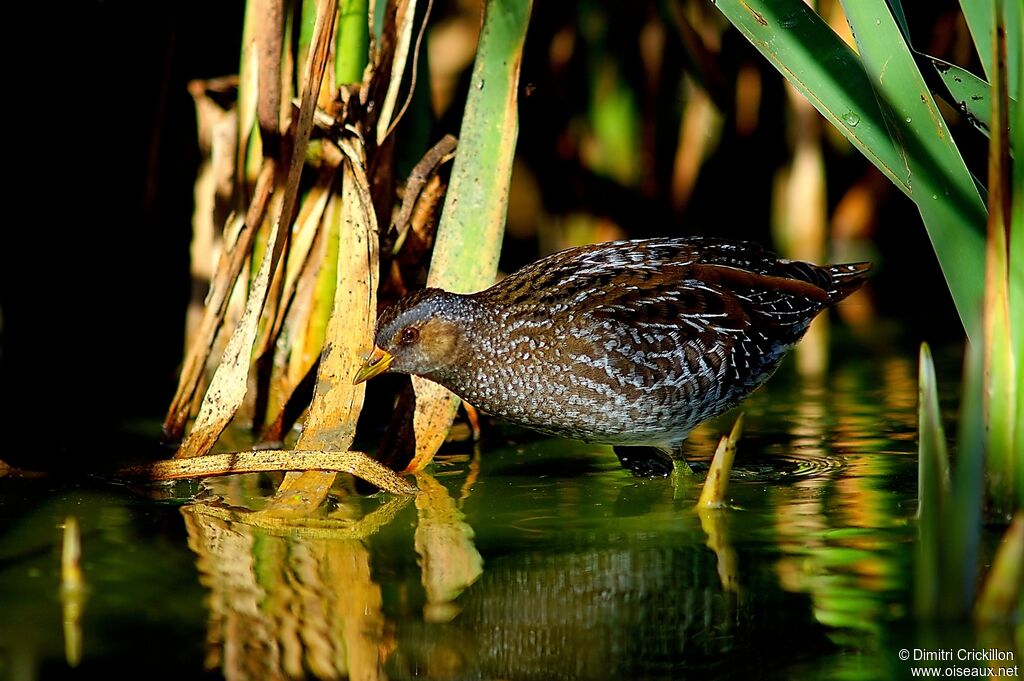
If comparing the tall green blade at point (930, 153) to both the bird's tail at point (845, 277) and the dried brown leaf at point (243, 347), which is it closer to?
the bird's tail at point (845, 277)

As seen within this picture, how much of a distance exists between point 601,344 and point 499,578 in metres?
1.05

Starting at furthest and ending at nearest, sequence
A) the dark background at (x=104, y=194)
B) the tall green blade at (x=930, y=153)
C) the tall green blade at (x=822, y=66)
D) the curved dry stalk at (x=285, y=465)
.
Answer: the dark background at (x=104, y=194), the curved dry stalk at (x=285, y=465), the tall green blade at (x=822, y=66), the tall green blade at (x=930, y=153)

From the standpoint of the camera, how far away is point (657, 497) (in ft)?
13.1

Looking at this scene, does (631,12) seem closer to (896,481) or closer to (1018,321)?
(896,481)

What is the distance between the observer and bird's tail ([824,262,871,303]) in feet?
15.1

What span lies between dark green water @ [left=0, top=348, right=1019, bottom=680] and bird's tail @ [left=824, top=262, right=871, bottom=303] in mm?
531

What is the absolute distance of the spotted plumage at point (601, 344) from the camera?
4.02 meters

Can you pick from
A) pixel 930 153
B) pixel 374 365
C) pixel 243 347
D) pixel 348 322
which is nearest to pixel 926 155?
pixel 930 153

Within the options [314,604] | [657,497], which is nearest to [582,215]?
[657,497]

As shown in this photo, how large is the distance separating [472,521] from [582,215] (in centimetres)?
302

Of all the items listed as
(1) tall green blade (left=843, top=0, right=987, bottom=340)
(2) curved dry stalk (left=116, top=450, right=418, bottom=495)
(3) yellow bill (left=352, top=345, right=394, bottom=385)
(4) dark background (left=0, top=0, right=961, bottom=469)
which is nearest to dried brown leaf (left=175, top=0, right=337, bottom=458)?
(2) curved dry stalk (left=116, top=450, right=418, bottom=495)

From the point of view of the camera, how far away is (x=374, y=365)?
13.3 feet

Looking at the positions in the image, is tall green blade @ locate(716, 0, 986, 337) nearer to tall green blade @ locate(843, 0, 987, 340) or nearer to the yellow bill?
tall green blade @ locate(843, 0, 987, 340)

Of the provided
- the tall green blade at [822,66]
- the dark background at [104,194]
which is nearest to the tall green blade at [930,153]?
the tall green blade at [822,66]
